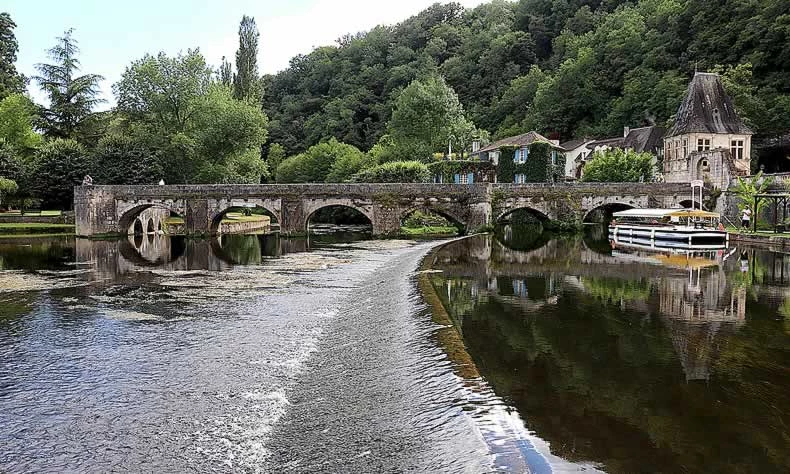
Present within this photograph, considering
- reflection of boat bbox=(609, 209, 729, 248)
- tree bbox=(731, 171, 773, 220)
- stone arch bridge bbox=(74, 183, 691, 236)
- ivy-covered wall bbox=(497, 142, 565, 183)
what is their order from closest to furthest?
1. reflection of boat bbox=(609, 209, 729, 248)
2. tree bbox=(731, 171, 773, 220)
3. stone arch bridge bbox=(74, 183, 691, 236)
4. ivy-covered wall bbox=(497, 142, 565, 183)

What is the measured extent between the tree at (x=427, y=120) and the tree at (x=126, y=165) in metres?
29.9

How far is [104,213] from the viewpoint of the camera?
57.3 m

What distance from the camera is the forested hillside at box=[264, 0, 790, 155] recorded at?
71.6 m

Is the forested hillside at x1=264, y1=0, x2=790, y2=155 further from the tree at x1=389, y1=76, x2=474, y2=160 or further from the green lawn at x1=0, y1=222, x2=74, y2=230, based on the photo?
the green lawn at x1=0, y1=222, x2=74, y2=230

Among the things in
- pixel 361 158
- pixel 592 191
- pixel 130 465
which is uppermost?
pixel 361 158

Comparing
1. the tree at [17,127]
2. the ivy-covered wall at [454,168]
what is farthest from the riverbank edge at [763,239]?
the tree at [17,127]

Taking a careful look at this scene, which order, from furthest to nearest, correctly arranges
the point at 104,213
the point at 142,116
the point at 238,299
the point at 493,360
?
the point at 142,116 → the point at 104,213 → the point at 238,299 → the point at 493,360

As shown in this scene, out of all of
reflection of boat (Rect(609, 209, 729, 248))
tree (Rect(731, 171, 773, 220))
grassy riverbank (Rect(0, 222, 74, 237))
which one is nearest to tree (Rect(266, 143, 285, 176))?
grassy riverbank (Rect(0, 222, 74, 237))

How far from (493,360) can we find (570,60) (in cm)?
9410

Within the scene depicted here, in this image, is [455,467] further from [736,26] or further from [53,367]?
[736,26]

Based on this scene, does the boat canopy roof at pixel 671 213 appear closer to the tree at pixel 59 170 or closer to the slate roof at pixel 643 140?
the slate roof at pixel 643 140

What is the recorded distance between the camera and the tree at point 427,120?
81.8 m

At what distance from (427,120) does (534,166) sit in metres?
14.5

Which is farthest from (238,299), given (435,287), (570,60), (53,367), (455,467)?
(570,60)
